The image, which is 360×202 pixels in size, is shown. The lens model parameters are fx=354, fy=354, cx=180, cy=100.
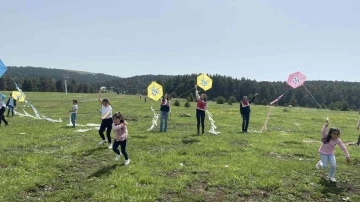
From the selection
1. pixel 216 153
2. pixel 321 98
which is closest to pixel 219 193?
pixel 216 153

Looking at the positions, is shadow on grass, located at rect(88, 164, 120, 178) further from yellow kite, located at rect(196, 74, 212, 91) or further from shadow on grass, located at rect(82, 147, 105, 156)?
yellow kite, located at rect(196, 74, 212, 91)

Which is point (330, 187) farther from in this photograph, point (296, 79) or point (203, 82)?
point (203, 82)

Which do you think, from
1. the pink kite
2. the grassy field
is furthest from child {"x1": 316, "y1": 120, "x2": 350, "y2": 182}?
the pink kite

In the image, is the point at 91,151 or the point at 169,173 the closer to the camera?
the point at 169,173

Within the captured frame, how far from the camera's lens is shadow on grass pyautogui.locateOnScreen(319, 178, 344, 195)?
12789mm

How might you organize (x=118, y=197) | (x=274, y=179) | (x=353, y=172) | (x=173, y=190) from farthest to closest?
(x=353, y=172) < (x=274, y=179) < (x=173, y=190) < (x=118, y=197)

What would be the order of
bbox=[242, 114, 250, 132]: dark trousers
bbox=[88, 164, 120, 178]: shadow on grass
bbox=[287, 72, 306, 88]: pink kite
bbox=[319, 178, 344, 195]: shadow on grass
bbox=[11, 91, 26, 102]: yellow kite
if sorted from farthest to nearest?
bbox=[11, 91, 26, 102]: yellow kite
bbox=[287, 72, 306, 88]: pink kite
bbox=[242, 114, 250, 132]: dark trousers
bbox=[88, 164, 120, 178]: shadow on grass
bbox=[319, 178, 344, 195]: shadow on grass

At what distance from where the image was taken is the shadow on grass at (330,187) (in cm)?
1279

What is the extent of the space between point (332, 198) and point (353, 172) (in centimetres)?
417

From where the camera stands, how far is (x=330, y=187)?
13258mm

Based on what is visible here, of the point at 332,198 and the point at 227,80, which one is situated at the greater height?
the point at 227,80

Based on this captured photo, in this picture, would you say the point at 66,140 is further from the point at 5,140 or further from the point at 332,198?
the point at 332,198

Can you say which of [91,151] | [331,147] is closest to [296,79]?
[331,147]

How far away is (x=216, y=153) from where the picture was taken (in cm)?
1853
